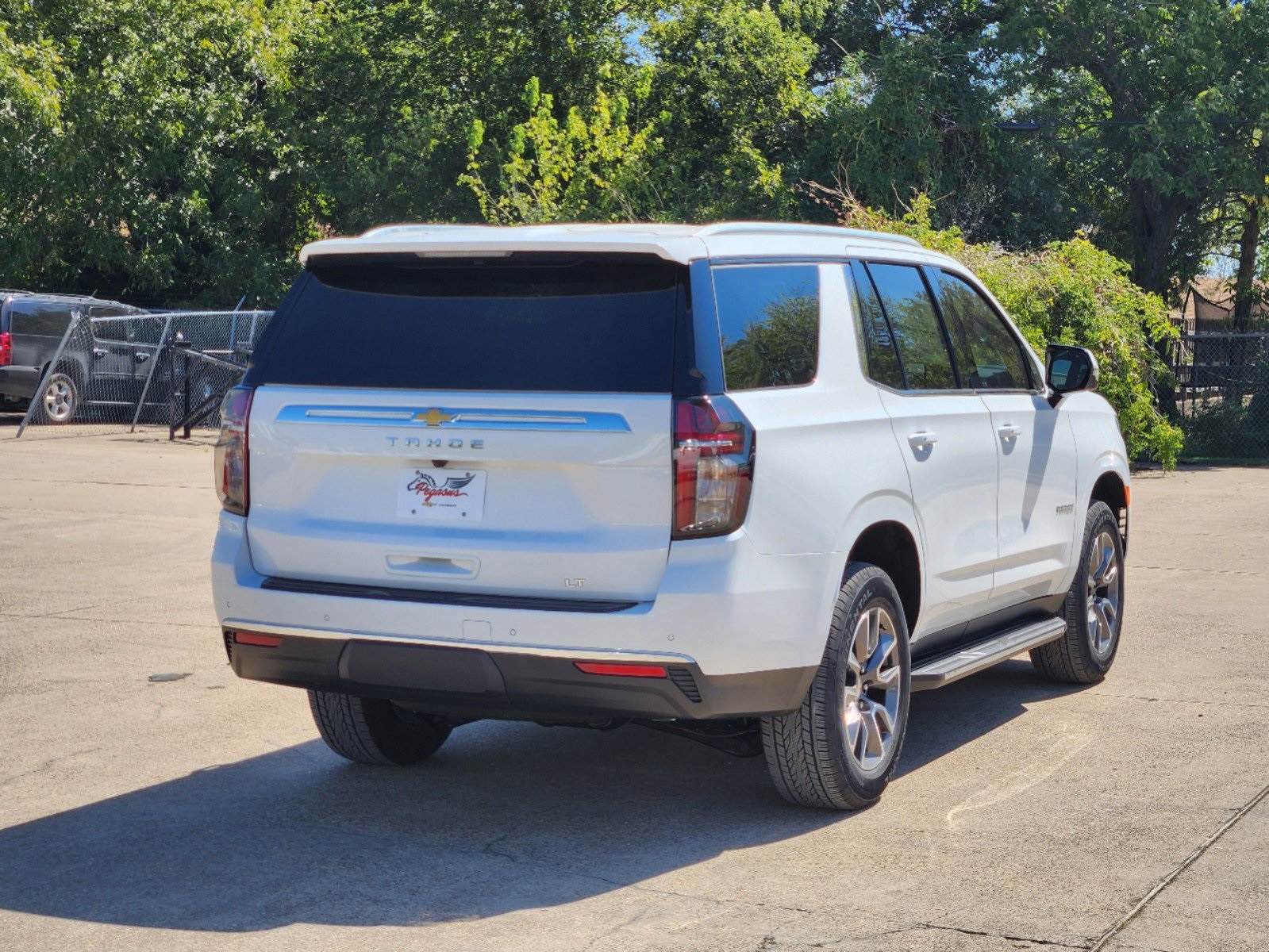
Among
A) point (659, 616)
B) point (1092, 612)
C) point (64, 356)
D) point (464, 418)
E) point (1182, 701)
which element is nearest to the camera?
point (659, 616)

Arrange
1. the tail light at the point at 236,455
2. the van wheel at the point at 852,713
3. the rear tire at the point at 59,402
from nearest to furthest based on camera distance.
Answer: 1. the van wheel at the point at 852,713
2. the tail light at the point at 236,455
3. the rear tire at the point at 59,402

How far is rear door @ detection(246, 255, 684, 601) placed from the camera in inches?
192

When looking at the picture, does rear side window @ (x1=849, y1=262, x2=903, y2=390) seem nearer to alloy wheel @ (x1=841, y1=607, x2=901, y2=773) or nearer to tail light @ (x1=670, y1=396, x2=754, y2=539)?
alloy wheel @ (x1=841, y1=607, x2=901, y2=773)

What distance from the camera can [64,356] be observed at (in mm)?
23703

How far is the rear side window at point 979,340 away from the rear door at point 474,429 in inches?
77.9

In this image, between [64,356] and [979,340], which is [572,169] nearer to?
[64,356]

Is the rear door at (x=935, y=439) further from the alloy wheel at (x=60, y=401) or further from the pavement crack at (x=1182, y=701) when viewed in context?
→ the alloy wheel at (x=60, y=401)

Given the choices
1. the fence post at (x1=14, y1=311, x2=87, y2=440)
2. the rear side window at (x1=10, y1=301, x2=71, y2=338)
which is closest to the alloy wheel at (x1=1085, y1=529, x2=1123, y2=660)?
Result: the fence post at (x1=14, y1=311, x2=87, y2=440)

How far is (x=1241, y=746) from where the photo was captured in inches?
253

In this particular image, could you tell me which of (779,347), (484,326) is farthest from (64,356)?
(779,347)

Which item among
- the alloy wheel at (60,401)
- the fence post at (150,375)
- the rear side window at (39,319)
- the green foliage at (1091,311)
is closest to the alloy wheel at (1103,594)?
the green foliage at (1091,311)

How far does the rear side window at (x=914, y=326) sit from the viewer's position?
6.08 m

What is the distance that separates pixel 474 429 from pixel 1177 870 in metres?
2.52

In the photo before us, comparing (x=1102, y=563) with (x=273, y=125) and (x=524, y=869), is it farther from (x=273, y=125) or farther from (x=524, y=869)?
(x=273, y=125)
